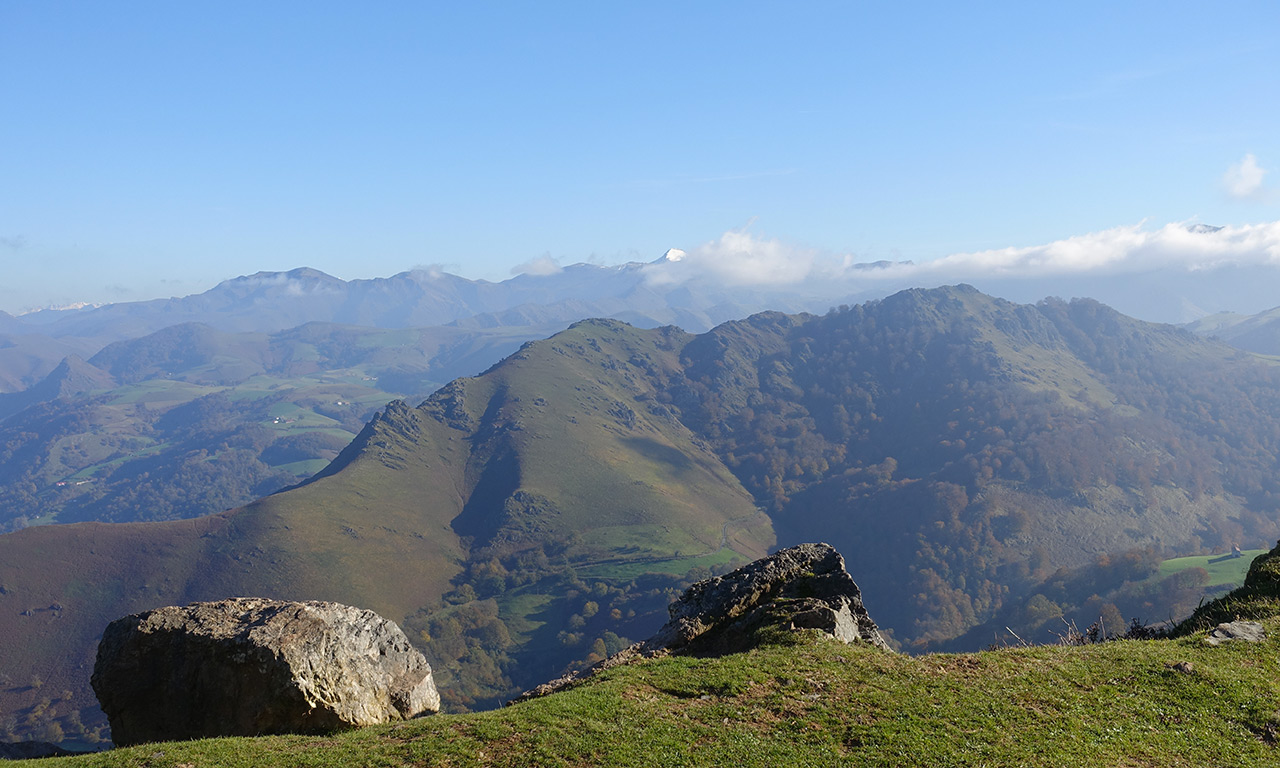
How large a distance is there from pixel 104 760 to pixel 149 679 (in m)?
7.21

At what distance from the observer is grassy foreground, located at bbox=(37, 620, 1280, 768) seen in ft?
54.1

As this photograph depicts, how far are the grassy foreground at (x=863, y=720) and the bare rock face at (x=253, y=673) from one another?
245cm

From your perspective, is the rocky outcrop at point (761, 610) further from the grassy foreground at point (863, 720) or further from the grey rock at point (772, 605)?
the grassy foreground at point (863, 720)

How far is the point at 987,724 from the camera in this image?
17.4 metres

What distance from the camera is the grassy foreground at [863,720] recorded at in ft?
54.1

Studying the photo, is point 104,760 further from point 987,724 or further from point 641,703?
point 987,724

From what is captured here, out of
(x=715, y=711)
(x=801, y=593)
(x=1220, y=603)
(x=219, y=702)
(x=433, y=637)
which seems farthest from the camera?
(x=433, y=637)

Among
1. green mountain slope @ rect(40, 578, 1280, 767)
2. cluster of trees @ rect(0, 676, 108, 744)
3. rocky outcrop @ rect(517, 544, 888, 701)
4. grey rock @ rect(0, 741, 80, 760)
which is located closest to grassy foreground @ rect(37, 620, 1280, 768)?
green mountain slope @ rect(40, 578, 1280, 767)

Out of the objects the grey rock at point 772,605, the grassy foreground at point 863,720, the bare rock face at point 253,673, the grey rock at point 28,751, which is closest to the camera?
the grassy foreground at point 863,720

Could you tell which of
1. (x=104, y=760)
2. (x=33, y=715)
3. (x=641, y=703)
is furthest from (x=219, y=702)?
(x=33, y=715)

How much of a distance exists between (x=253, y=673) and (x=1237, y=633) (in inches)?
1253

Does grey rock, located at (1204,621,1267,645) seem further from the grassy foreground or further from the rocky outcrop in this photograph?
the rocky outcrop

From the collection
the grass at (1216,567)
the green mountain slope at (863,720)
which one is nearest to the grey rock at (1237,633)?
the green mountain slope at (863,720)

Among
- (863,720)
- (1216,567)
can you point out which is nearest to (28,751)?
(863,720)
